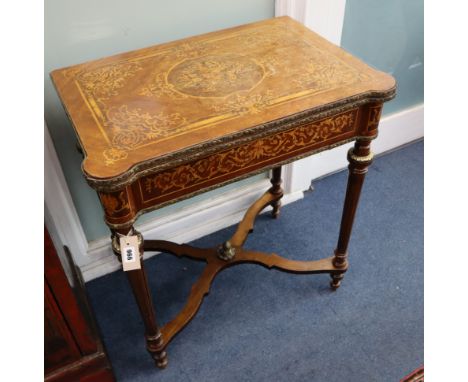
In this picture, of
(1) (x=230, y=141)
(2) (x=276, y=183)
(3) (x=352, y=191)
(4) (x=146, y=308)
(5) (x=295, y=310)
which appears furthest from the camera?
(2) (x=276, y=183)

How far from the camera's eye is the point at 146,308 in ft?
3.76

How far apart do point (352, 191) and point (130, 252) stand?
640 mm

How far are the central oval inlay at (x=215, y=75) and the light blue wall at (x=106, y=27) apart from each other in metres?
0.23

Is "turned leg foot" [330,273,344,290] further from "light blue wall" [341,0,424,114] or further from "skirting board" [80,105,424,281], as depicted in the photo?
"light blue wall" [341,0,424,114]

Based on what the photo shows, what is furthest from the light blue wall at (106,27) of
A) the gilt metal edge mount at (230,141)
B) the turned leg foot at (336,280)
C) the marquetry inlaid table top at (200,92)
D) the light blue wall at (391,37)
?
the turned leg foot at (336,280)

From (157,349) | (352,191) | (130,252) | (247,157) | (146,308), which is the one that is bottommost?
(157,349)

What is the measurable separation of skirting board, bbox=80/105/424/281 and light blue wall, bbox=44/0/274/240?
27cm

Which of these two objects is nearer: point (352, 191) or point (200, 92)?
point (200, 92)

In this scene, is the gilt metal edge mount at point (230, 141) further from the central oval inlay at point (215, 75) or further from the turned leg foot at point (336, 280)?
the turned leg foot at point (336, 280)

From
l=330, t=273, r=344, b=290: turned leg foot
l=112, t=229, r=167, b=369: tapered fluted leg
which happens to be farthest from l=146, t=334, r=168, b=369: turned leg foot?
l=330, t=273, r=344, b=290: turned leg foot

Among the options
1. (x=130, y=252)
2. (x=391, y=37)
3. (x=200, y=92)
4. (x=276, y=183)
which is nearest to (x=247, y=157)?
(x=200, y=92)

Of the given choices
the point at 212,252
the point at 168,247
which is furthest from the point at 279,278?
the point at 168,247

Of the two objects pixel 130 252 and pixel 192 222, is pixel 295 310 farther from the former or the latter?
pixel 130 252

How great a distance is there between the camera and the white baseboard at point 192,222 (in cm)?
159
